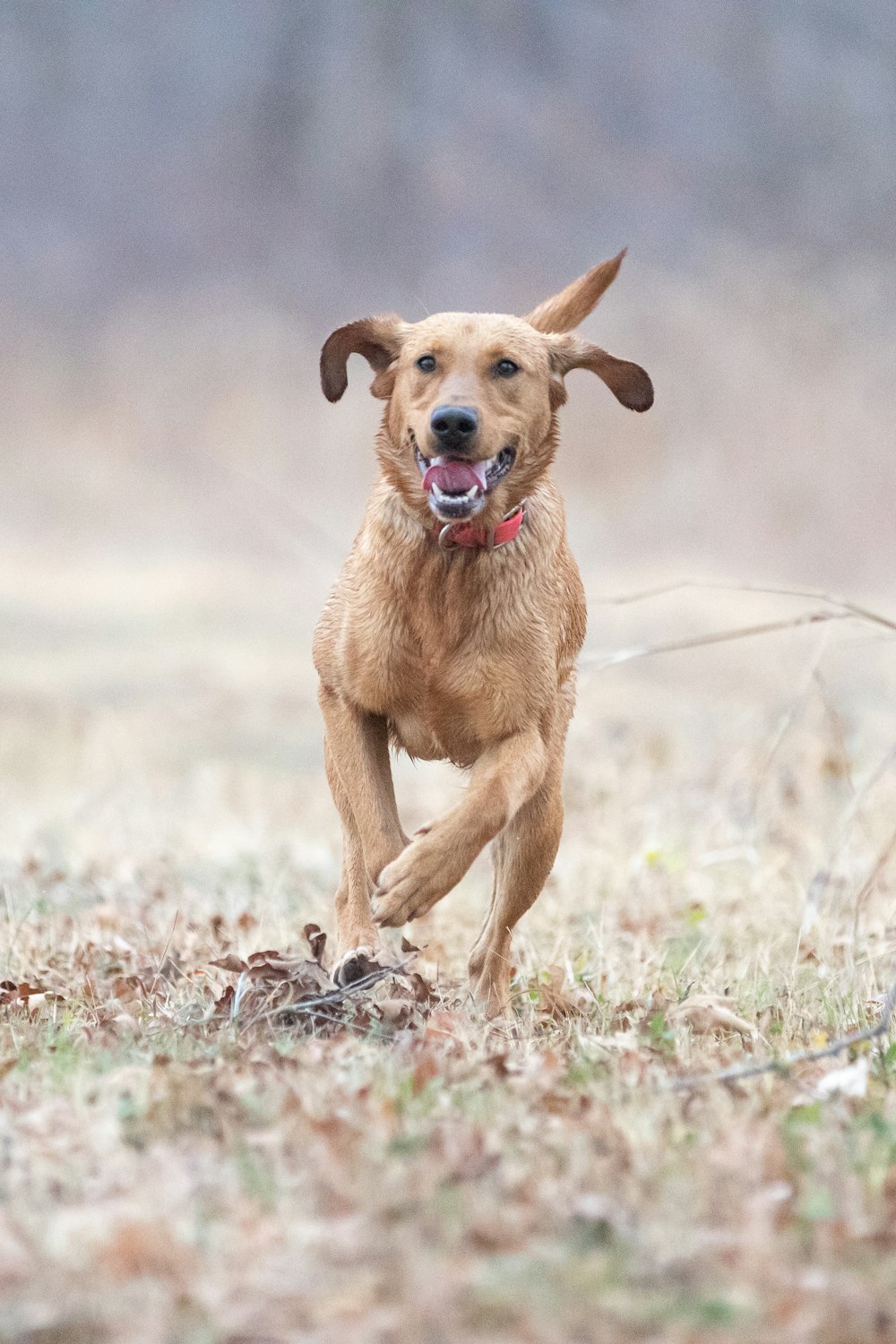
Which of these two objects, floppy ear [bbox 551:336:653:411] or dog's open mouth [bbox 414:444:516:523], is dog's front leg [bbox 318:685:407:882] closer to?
dog's open mouth [bbox 414:444:516:523]

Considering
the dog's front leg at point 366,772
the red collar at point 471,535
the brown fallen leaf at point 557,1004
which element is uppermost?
the red collar at point 471,535

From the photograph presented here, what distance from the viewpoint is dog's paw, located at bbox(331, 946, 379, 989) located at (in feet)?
12.5

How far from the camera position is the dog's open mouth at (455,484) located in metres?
3.98

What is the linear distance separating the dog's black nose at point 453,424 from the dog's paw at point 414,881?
1.06 meters

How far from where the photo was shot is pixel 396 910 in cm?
378

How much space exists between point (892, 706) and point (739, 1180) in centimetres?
701

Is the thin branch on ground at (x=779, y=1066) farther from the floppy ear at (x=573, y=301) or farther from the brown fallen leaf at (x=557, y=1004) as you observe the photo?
the floppy ear at (x=573, y=301)

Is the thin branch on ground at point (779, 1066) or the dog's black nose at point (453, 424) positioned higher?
the dog's black nose at point (453, 424)

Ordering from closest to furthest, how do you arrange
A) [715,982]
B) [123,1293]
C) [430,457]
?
[123,1293]
[430,457]
[715,982]

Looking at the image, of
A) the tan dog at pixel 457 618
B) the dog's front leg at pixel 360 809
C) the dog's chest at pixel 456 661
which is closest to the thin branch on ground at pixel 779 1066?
the tan dog at pixel 457 618

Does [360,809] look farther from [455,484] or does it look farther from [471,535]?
[455,484]

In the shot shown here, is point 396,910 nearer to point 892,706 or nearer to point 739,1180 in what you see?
point 739,1180

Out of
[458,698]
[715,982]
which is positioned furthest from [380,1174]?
[715,982]

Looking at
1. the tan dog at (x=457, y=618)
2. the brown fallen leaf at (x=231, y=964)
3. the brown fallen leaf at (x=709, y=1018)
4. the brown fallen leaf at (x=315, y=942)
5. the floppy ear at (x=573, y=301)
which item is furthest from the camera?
the floppy ear at (x=573, y=301)
